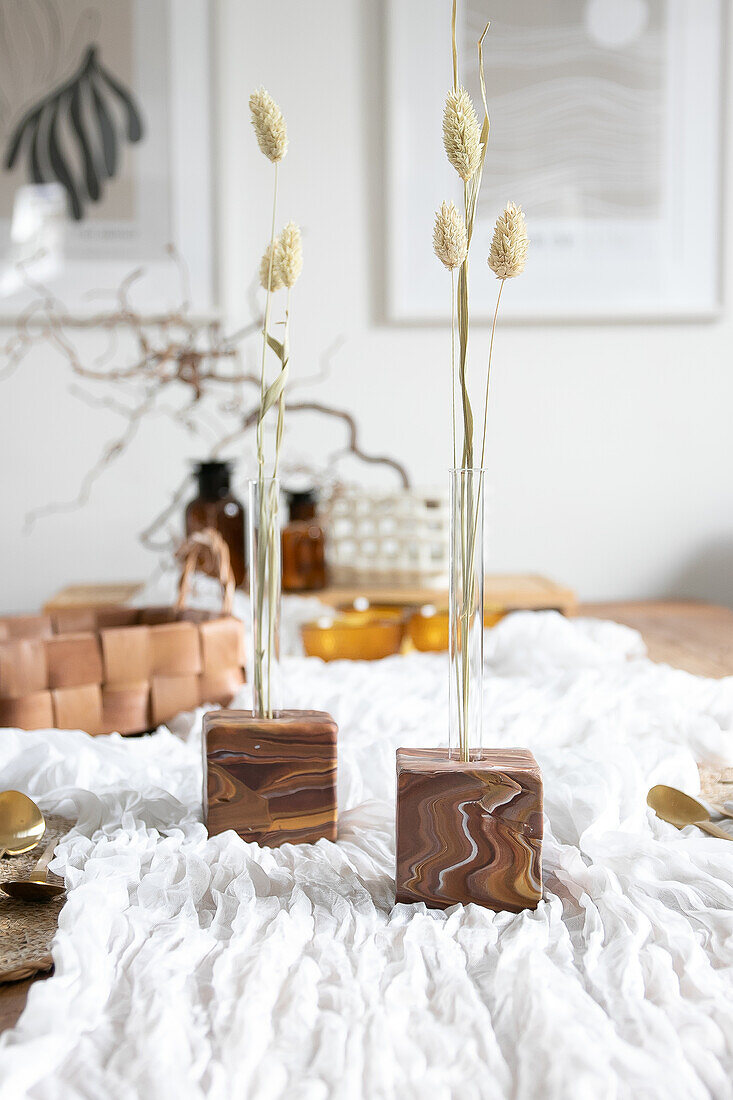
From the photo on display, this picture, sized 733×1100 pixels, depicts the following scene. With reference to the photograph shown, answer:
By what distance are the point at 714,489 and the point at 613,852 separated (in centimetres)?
160

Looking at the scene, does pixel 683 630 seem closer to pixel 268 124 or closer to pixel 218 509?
pixel 218 509

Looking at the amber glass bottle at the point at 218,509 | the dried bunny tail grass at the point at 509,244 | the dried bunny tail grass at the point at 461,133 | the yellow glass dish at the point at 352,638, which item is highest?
the dried bunny tail grass at the point at 461,133

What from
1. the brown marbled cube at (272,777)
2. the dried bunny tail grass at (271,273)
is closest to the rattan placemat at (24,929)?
the brown marbled cube at (272,777)

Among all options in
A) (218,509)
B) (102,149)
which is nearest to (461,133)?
(218,509)

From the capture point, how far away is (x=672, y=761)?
2.40ft

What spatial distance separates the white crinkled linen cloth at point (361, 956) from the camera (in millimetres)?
393

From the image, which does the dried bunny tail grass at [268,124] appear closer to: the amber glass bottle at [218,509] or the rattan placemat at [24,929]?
the rattan placemat at [24,929]

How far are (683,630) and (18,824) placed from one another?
1100 millimetres

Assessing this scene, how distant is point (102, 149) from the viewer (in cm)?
187

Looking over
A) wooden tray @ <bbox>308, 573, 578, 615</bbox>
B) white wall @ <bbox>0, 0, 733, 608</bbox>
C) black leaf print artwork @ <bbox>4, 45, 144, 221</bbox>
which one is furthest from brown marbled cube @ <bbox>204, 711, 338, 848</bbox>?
black leaf print artwork @ <bbox>4, 45, 144, 221</bbox>

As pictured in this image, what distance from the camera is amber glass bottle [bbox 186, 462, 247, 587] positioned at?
1.47 m

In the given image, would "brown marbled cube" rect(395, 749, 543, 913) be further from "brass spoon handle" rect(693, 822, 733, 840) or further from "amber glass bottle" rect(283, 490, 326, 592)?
"amber glass bottle" rect(283, 490, 326, 592)

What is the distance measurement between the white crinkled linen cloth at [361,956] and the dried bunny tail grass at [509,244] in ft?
1.14

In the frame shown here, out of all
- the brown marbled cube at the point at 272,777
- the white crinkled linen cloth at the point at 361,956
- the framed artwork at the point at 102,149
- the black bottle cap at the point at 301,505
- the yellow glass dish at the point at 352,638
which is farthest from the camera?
the framed artwork at the point at 102,149
